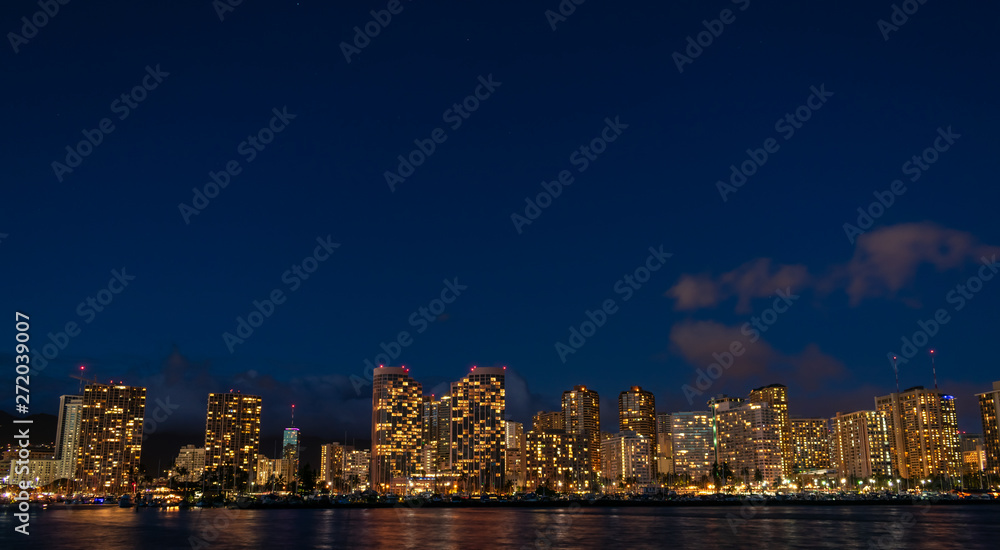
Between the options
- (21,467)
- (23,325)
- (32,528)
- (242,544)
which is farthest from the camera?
(32,528)

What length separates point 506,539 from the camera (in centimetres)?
9062

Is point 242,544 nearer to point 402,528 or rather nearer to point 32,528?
point 402,528

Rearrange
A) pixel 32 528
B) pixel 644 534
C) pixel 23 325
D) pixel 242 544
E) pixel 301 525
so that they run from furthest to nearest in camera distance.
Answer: pixel 301 525
pixel 32 528
pixel 644 534
pixel 242 544
pixel 23 325

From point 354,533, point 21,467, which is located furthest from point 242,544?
point 21,467

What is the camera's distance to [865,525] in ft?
388

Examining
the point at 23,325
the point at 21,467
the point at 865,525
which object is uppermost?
the point at 23,325

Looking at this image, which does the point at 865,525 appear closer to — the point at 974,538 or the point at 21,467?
the point at 974,538

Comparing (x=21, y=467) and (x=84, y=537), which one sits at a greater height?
(x=21, y=467)

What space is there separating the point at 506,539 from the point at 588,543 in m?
10.1

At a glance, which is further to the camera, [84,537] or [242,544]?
[84,537]

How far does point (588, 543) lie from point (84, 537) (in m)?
59.2

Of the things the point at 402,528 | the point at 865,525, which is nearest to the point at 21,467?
the point at 402,528

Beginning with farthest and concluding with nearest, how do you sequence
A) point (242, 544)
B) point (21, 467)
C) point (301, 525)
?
point (301, 525) < point (242, 544) < point (21, 467)

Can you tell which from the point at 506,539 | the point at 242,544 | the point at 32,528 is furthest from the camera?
the point at 32,528
